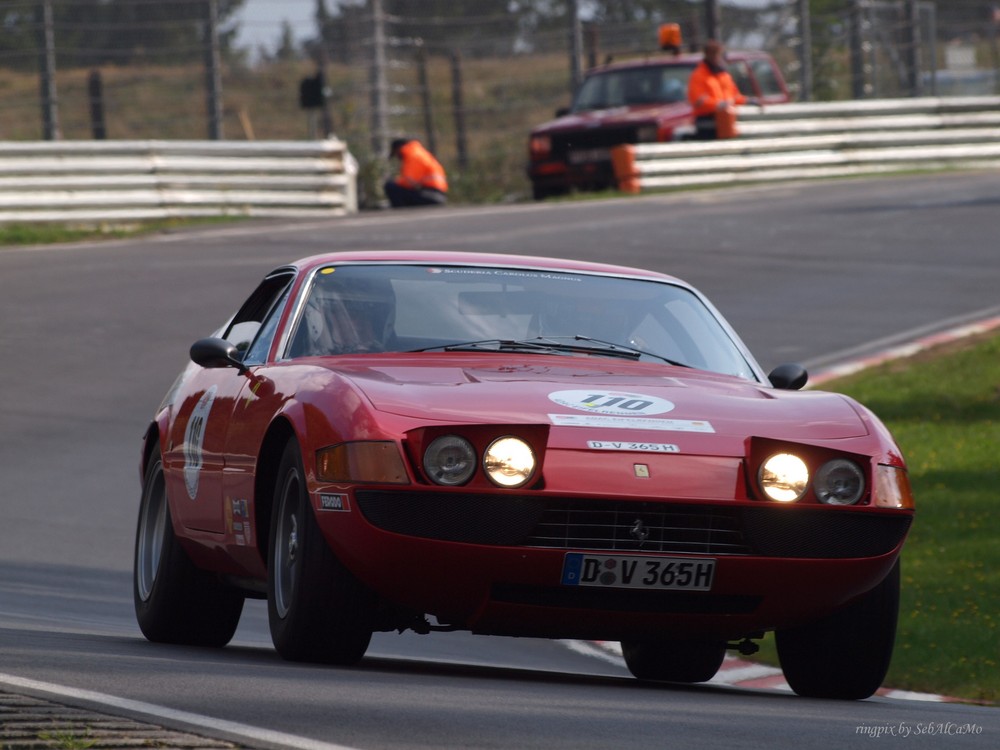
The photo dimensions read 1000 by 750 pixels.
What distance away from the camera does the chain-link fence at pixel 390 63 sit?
2589 centimetres

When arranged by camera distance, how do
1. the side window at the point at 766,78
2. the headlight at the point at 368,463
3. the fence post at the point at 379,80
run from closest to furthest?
the headlight at the point at 368,463, the fence post at the point at 379,80, the side window at the point at 766,78

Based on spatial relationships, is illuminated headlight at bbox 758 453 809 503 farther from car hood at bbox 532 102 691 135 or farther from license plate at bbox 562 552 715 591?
car hood at bbox 532 102 691 135

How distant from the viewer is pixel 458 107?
3156 cm

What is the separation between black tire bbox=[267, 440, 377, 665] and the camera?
571 cm

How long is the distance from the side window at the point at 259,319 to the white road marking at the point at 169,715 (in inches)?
91.6

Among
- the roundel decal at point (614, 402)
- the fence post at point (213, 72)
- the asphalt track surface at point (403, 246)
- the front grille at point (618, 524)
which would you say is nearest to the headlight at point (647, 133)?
the asphalt track surface at point (403, 246)

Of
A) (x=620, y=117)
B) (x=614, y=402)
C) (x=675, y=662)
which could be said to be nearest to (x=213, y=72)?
(x=620, y=117)

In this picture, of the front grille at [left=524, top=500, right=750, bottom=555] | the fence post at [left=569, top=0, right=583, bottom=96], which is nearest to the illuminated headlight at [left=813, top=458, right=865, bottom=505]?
the front grille at [left=524, top=500, right=750, bottom=555]

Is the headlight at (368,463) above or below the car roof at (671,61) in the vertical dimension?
below

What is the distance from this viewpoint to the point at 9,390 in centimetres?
1427

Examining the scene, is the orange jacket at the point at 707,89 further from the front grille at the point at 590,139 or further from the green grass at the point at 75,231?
the green grass at the point at 75,231

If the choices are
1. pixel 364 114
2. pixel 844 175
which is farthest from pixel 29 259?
pixel 844 175

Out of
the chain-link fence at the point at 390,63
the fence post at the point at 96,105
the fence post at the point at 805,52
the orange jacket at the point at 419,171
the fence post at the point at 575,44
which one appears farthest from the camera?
the fence post at the point at 805,52

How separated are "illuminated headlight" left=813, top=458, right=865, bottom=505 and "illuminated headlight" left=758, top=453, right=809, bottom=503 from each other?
0.05 meters
